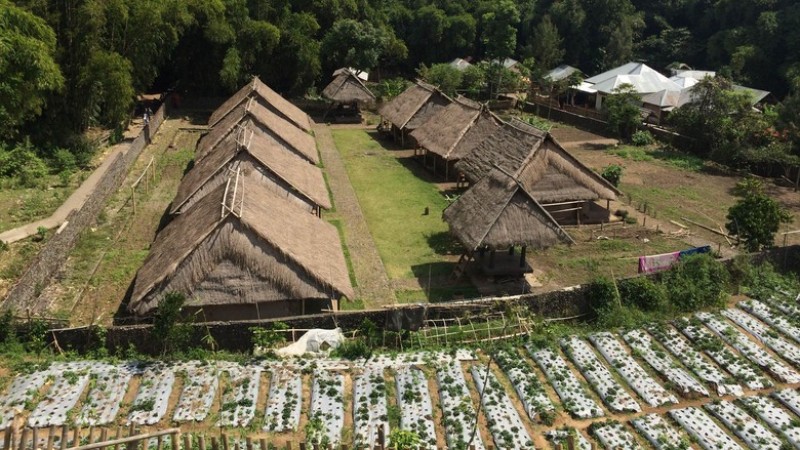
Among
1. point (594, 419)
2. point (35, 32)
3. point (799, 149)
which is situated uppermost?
point (35, 32)

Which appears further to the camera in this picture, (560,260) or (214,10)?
(214,10)

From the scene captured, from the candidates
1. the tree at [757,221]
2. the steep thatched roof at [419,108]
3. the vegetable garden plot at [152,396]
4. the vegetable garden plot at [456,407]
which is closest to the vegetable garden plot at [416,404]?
the vegetable garden plot at [456,407]

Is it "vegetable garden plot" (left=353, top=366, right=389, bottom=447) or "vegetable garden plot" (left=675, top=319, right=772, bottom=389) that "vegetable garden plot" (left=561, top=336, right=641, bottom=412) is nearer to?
"vegetable garden plot" (left=675, top=319, right=772, bottom=389)

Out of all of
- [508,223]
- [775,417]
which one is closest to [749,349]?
[775,417]

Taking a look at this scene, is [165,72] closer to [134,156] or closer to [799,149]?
[134,156]

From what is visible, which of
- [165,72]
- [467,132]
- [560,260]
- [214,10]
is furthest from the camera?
[165,72]

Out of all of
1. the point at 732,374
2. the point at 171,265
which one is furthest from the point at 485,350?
the point at 171,265

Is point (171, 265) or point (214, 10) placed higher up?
point (214, 10)

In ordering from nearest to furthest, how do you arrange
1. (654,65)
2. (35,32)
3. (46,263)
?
(46,263)
(35,32)
(654,65)

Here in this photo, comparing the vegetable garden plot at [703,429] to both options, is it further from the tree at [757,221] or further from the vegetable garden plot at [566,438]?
the tree at [757,221]
